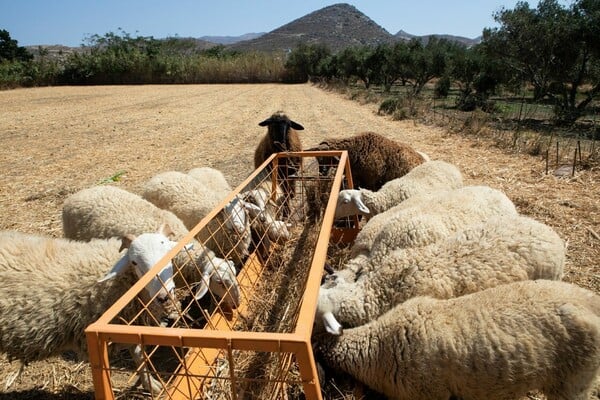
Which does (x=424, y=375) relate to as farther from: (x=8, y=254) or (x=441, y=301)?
(x=8, y=254)

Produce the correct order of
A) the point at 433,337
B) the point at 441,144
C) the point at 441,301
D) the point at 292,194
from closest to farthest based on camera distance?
the point at 433,337
the point at 441,301
the point at 292,194
the point at 441,144

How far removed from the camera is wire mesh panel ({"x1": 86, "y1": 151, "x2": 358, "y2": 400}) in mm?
1653

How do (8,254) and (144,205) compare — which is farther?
(144,205)

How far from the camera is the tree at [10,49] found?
6269 cm

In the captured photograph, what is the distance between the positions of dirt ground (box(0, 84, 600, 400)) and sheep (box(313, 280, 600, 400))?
6.03ft

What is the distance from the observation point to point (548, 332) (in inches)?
98.2

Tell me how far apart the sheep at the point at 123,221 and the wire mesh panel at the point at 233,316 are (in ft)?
0.09

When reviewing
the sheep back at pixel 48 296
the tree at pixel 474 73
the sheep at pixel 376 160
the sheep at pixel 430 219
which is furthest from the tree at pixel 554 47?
the sheep back at pixel 48 296

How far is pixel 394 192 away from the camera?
5.34 meters

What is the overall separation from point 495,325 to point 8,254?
13.2 ft

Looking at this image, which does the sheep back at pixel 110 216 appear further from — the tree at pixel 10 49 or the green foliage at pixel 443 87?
the tree at pixel 10 49

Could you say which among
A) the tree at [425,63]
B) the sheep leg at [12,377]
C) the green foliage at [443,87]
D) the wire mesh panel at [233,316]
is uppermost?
the tree at [425,63]

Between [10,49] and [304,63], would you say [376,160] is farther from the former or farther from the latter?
[10,49]

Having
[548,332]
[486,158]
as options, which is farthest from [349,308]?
[486,158]
